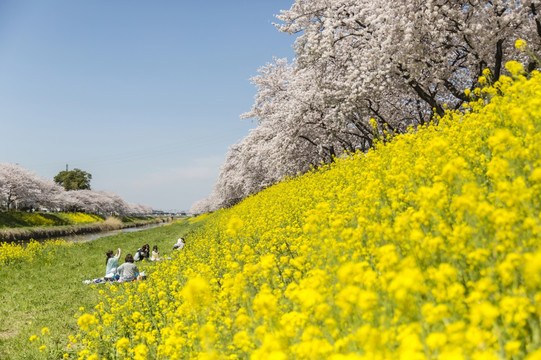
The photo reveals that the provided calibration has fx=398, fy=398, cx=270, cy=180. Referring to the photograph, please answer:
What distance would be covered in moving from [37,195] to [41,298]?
231 ft

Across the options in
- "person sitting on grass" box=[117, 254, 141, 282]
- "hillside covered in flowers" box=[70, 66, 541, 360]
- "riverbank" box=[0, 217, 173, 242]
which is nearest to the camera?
"hillside covered in flowers" box=[70, 66, 541, 360]

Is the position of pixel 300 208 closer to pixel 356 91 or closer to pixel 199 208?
pixel 356 91

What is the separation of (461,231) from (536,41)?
15.8 m

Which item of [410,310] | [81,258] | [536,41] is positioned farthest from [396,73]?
[81,258]

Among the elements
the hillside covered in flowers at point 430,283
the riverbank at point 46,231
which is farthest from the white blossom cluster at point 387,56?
the riverbank at point 46,231

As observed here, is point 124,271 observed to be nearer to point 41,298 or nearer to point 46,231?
point 41,298

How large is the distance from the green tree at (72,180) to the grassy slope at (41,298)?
93.3 meters

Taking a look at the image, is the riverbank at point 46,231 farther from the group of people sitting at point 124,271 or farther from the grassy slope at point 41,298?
the group of people sitting at point 124,271

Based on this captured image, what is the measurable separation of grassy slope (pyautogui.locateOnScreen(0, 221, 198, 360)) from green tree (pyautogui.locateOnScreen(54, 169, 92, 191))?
9327 cm

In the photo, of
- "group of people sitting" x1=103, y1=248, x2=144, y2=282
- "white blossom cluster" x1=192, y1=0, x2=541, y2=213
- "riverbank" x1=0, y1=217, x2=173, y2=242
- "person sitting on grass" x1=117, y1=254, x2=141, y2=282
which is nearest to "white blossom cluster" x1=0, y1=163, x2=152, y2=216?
"riverbank" x1=0, y1=217, x2=173, y2=242

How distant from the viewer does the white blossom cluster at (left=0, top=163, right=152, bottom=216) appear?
2630 inches

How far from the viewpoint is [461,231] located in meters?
3.41

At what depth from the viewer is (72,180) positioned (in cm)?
10906

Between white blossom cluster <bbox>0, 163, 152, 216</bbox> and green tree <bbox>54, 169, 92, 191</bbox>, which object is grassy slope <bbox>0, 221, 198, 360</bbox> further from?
green tree <bbox>54, 169, 92, 191</bbox>
